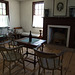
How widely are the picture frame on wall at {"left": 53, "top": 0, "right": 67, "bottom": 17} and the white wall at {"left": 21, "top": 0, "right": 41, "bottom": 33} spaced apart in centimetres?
183

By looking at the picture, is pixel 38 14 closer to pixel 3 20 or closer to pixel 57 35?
pixel 57 35

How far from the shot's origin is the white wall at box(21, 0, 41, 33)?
19.6 ft

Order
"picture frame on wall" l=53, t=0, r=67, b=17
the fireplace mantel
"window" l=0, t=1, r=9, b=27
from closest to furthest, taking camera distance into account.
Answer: the fireplace mantel < "picture frame on wall" l=53, t=0, r=67, b=17 < "window" l=0, t=1, r=9, b=27

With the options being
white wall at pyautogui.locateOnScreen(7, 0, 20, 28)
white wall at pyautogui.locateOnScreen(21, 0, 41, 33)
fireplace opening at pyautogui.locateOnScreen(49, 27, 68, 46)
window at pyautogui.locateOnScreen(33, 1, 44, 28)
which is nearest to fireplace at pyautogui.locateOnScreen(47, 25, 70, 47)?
fireplace opening at pyautogui.locateOnScreen(49, 27, 68, 46)

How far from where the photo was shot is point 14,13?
19.6ft

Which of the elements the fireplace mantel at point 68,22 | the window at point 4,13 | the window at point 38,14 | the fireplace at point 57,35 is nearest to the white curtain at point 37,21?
the window at point 38,14

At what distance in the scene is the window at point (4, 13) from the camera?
5.23 metres

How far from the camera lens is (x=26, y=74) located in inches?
86.3

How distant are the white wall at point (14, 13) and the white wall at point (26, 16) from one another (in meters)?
0.32

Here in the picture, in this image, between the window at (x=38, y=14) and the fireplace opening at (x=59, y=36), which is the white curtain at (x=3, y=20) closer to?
the window at (x=38, y=14)

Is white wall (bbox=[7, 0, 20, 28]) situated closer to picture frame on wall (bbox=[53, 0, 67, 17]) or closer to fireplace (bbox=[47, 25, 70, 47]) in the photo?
fireplace (bbox=[47, 25, 70, 47])

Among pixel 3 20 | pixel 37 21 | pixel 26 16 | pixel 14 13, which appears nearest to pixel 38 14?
pixel 37 21

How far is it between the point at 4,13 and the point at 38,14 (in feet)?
6.79

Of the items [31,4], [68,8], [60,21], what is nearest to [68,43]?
[60,21]
